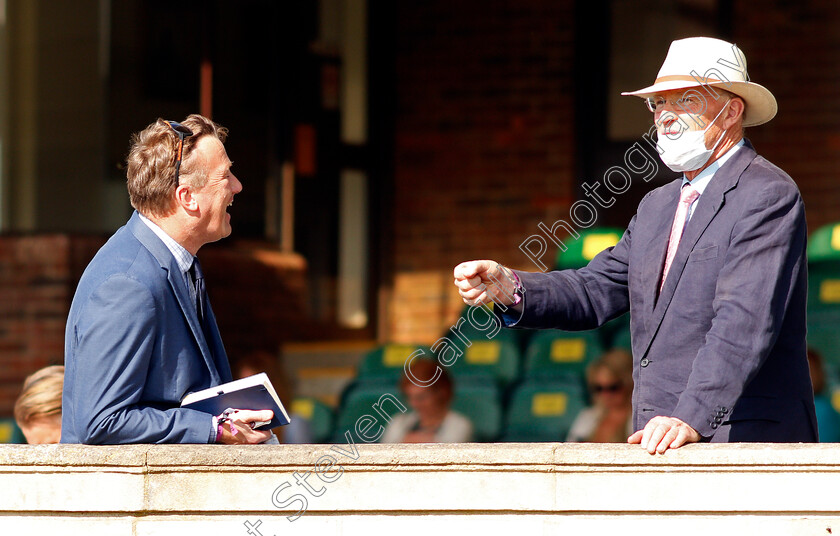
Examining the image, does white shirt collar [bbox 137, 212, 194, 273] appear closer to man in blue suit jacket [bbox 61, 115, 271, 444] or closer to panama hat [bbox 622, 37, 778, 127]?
man in blue suit jacket [bbox 61, 115, 271, 444]

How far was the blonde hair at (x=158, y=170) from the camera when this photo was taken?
2.80 meters

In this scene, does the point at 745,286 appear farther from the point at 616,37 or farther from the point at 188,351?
the point at 616,37

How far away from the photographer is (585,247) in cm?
714

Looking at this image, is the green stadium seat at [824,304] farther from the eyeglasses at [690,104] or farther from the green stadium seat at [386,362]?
the eyeglasses at [690,104]

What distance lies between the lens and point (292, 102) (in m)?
8.76

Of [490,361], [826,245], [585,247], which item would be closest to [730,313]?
[826,245]

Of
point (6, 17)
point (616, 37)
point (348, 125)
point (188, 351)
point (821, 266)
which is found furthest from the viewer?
point (348, 125)

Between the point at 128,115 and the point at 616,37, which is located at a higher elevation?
the point at 616,37

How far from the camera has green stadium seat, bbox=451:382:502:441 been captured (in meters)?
6.50

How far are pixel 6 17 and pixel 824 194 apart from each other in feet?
17.6

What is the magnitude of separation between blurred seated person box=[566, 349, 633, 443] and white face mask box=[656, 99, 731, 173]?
314cm

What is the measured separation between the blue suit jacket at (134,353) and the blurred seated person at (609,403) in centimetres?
346

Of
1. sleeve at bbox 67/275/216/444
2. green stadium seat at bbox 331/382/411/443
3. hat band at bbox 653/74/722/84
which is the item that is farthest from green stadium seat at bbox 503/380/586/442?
sleeve at bbox 67/275/216/444

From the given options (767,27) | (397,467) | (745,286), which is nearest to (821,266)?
(767,27)
